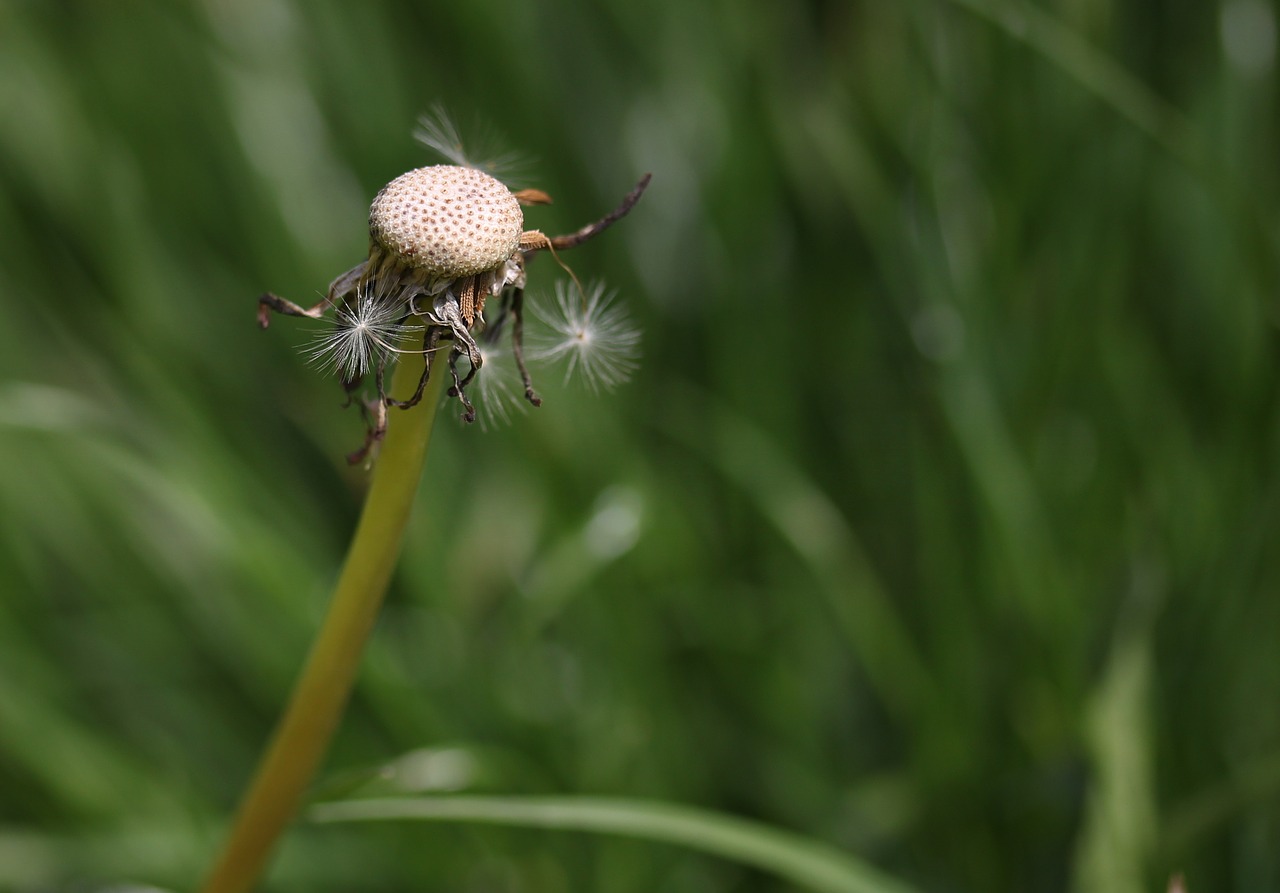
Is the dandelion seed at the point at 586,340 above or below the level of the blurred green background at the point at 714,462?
below

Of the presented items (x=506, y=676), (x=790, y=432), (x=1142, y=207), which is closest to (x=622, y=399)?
(x=790, y=432)

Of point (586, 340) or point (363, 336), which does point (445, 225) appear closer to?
point (363, 336)

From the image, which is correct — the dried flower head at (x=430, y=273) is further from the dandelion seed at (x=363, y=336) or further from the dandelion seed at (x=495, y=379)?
the dandelion seed at (x=495, y=379)

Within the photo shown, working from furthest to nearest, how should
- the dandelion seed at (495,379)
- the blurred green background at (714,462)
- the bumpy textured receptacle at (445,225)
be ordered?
the blurred green background at (714,462)
the dandelion seed at (495,379)
the bumpy textured receptacle at (445,225)

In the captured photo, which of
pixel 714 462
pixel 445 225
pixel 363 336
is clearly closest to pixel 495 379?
pixel 363 336

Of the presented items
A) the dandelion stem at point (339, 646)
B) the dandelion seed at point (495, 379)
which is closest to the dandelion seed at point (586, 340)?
the dandelion seed at point (495, 379)
